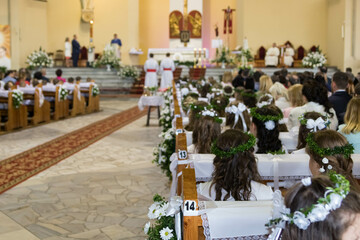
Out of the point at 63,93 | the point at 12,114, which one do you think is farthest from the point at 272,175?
the point at 63,93

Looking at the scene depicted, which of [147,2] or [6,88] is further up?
[147,2]

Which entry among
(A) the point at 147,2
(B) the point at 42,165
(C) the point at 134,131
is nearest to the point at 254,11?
(A) the point at 147,2

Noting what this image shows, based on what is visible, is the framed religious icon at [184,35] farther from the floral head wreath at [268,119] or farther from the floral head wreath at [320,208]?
the floral head wreath at [320,208]

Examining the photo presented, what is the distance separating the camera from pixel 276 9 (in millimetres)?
27312

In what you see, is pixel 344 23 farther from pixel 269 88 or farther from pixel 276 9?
pixel 269 88

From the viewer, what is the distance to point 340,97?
7102mm

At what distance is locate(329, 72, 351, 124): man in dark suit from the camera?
7062mm

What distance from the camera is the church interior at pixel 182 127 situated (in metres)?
2.57

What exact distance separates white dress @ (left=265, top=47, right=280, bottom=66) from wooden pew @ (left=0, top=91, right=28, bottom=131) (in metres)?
14.8

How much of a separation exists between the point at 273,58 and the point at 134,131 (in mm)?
13942

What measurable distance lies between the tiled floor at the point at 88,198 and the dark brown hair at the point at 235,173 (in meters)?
2.05

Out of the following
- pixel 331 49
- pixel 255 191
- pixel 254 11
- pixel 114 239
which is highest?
pixel 254 11

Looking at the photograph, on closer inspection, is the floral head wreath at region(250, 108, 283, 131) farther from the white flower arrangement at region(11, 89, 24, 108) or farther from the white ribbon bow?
the white flower arrangement at region(11, 89, 24, 108)

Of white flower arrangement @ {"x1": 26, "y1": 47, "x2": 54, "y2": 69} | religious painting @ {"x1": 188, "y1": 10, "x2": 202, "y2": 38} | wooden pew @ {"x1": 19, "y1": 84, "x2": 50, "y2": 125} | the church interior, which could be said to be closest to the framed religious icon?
the church interior
